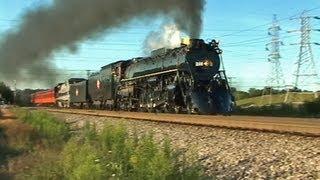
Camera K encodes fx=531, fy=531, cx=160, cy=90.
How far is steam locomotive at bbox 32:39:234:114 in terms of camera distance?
80.4 ft

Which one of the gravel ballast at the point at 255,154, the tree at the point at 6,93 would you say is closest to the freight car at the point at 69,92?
the gravel ballast at the point at 255,154

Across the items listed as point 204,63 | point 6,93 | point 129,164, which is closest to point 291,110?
point 204,63

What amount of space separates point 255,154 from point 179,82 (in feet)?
49.9

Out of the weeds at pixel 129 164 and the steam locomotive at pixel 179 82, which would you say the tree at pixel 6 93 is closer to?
the steam locomotive at pixel 179 82

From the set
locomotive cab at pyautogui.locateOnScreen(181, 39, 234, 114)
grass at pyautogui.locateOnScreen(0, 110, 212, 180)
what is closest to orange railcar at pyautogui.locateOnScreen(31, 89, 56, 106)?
locomotive cab at pyautogui.locateOnScreen(181, 39, 234, 114)

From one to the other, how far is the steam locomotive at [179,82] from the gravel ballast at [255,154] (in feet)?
32.0

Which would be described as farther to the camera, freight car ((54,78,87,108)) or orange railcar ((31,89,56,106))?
orange railcar ((31,89,56,106))

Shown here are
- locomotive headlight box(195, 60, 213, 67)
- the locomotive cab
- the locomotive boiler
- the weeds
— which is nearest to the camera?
the weeds

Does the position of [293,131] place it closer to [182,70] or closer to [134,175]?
[134,175]

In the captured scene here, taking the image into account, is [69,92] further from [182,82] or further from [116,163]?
[116,163]

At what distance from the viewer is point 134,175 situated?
25.8ft

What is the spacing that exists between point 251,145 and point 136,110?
20409 mm

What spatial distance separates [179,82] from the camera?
25.2 m

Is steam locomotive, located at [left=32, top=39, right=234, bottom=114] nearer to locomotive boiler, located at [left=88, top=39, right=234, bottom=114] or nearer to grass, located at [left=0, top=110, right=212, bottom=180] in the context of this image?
locomotive boiler, located at [left=88, top=39, right=234, bottom=114]
